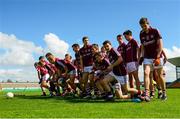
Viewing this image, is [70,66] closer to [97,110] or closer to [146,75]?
[146,75]

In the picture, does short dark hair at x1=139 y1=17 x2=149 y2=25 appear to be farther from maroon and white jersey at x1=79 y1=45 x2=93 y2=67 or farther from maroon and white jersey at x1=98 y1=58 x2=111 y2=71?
maroon and white jersey at x1=79 y1=45 x2=93 y2=67

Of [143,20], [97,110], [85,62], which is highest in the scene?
[143,20]

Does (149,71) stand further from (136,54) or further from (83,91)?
(83,91)

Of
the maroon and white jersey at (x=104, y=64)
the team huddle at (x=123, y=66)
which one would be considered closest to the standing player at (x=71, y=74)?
the team huddle at (x=123, y=66)

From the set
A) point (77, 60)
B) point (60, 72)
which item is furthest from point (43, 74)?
point (77, 60)

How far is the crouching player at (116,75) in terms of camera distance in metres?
11.0

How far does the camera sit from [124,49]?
38.8 ft

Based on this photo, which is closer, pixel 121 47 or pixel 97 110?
pixel 97 110

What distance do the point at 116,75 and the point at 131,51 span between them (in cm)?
86

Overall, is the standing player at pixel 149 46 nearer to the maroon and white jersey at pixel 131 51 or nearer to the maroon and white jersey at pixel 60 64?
the maroon and white jersey at pixel 131 51

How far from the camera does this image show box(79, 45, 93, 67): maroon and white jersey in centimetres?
1341

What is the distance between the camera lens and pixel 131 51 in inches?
456

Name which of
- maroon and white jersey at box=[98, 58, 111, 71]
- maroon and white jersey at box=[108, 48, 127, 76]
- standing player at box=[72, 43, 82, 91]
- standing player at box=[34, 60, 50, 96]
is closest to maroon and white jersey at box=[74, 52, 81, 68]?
standing player at box=[72, 43, 82, 91]

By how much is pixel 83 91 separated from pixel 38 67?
148 inches
